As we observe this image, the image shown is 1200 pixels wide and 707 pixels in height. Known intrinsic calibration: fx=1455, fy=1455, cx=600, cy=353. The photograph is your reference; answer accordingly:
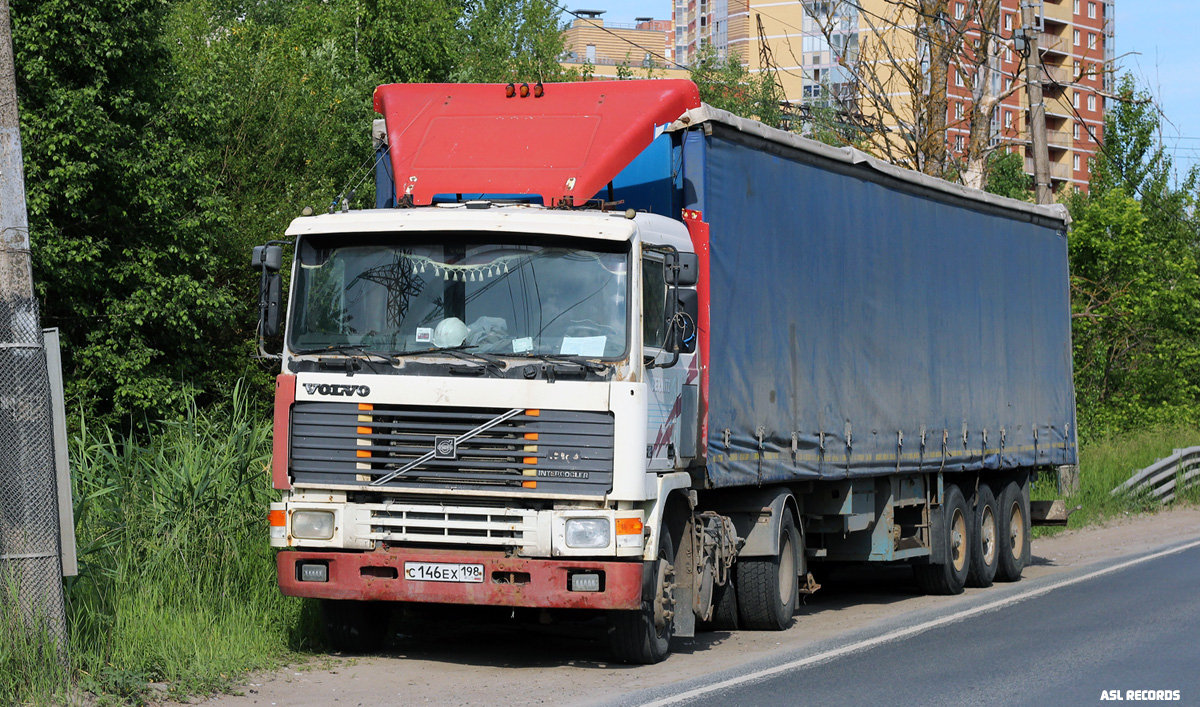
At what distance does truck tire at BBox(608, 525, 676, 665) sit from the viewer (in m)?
9.34

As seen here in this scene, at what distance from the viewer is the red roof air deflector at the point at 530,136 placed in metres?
9.74

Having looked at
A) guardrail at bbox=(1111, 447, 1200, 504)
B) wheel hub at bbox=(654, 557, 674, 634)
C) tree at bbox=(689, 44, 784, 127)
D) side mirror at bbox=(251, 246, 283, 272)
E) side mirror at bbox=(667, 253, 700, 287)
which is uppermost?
tree at bbox=(689, 44, 784, 127)

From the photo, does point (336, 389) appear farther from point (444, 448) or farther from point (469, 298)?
point (469, 298)

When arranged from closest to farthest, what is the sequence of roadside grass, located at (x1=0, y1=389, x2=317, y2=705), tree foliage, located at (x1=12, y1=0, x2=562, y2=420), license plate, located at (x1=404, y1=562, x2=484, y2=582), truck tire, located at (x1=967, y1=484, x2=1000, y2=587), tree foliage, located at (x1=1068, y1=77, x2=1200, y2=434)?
roadside grass, located at (x1=0, y1=389, x2=317, y2=705)
license plate, located at (x1=404, y1=562, x2=484, y2=582)
truck tire, located at (x1=967, y1=484, x2=1000, y2=587)
tree foliage, located at (x1=12, y1=0, x2=562, y2=420)
tree foliage, located at (x1=1068, y1=77, x2=1200, y2=434)

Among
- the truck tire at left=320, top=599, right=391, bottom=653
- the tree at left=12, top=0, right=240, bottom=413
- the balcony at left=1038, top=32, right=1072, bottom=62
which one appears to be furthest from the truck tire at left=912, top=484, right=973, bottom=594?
the balcony at left=1038, top=32, right=1072, bottom=62

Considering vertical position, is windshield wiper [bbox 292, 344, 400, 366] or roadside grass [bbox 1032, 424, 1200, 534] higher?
windshield wiper [bbox 292, 344, 400, 366]

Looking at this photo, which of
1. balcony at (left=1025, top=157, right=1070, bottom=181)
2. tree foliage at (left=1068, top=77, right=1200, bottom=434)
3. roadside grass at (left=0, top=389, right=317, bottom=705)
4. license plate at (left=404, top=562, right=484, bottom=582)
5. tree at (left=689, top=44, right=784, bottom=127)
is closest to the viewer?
roadside grass at (left=0, top=389, right=317, bottom=705)

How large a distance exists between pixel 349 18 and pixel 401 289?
33935mm

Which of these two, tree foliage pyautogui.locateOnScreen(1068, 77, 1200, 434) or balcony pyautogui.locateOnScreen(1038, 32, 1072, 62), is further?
balcony pyautogui.locateOnScreen(1038, 32, 1072, 62)

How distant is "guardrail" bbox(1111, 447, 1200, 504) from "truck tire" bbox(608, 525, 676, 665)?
1900 centimetres

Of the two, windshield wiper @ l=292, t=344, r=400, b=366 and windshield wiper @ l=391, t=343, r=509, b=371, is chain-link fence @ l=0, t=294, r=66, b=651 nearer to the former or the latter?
windshield wiper @ l=292, t=344, r=400, b=366

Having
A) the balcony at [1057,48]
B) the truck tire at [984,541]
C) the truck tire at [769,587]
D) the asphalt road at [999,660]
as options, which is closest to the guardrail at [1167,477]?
the truck tire at [984,541]

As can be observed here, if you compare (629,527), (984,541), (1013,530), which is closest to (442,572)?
(629,527)

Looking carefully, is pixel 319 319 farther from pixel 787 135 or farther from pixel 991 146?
pixel 991 146
